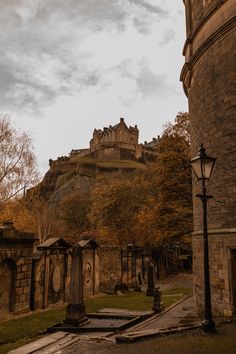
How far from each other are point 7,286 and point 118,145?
278 feet

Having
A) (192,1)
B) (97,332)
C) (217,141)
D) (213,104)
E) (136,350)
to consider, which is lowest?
(97,332)

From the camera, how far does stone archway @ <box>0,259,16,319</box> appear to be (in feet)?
38.2

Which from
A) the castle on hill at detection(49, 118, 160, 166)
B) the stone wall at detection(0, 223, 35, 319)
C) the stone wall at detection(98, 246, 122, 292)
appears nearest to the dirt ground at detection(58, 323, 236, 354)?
the stone wall at detection(0, 223, 35, 319)

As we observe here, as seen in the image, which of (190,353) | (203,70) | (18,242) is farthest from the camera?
(18,242)

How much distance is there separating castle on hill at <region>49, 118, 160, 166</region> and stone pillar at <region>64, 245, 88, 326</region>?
273 ft

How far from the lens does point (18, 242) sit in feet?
41.4

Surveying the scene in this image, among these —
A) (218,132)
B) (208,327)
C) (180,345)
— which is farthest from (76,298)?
(218,132)

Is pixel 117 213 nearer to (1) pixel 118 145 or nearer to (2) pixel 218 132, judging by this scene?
(2) pixel 218 132

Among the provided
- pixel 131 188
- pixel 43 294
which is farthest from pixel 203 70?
pixel 131 188

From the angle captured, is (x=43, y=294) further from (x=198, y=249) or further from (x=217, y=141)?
(x=217, y=141)

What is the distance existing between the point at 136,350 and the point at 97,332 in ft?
12.3

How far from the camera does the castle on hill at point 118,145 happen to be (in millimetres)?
94688

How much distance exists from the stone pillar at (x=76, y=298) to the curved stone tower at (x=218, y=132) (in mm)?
4261

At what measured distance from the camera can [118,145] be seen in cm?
9550
